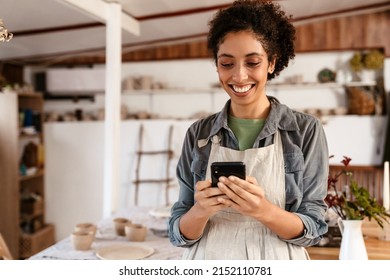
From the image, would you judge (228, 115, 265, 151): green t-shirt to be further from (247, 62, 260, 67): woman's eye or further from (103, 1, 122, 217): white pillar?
(103, 1, 122, 217): white pillar

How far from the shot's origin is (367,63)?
3.48 meters

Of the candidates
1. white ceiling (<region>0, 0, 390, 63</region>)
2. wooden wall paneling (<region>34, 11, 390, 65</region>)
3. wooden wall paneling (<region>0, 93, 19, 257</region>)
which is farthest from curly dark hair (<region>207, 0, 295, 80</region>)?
wooden wall paneling (<region>0, 93, 19, 257</region>)

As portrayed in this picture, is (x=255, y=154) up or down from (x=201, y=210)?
up

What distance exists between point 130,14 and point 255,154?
1458 millimetres

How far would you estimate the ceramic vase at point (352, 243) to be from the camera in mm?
1313

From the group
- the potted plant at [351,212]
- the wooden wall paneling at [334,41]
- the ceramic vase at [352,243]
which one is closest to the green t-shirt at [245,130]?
the potted plant at [351,212]

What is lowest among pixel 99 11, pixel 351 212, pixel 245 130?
pixel 351 212

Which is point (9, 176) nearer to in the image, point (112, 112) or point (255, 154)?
point (112, 112)

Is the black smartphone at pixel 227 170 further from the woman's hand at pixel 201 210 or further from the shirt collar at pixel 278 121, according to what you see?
the shirt collar at pixel 278 121

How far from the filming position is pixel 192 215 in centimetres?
97

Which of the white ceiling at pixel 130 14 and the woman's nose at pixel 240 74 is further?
the white ceiling at pixel 130 14

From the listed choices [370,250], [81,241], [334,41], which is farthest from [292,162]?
[334,41]

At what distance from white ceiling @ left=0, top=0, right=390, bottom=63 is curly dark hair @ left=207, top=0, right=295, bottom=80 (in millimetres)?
354
